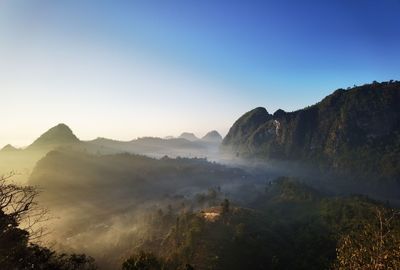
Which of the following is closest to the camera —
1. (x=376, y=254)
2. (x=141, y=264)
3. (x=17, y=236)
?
(x=376, y=254)

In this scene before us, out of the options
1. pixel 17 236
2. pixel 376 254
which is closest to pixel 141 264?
pixel 17 236

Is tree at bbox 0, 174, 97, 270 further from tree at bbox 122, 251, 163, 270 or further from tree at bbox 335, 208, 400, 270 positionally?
tree at bbox 122, 251, 163, 270

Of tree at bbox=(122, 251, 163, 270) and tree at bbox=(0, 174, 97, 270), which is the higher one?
tree at bbox=(0, 174, 97, 270)

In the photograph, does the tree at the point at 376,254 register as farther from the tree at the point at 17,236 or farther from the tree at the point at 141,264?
the tree at the point at 141,264

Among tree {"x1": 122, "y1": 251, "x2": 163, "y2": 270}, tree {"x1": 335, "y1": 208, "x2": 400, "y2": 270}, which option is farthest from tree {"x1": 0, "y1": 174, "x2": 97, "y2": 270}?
tree {"x1": 122, "y1": 251, "x2": 163, "y2": 270}

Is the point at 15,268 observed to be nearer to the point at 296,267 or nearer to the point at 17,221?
the point at 17,221

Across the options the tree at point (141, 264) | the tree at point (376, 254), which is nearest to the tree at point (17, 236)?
the tree at point (376, 254)

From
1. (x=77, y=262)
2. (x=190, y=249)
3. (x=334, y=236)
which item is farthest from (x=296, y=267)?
(x=77, y=262)

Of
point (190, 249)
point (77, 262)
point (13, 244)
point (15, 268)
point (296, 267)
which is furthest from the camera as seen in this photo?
point (190, 249)

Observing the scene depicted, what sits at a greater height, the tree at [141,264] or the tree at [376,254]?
the tree at [376,254]

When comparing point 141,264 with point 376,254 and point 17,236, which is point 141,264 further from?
point 376,254

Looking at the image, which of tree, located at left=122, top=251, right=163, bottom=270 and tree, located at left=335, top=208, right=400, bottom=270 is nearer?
tree, located at left=335, top=208, right=400, bottom=270
